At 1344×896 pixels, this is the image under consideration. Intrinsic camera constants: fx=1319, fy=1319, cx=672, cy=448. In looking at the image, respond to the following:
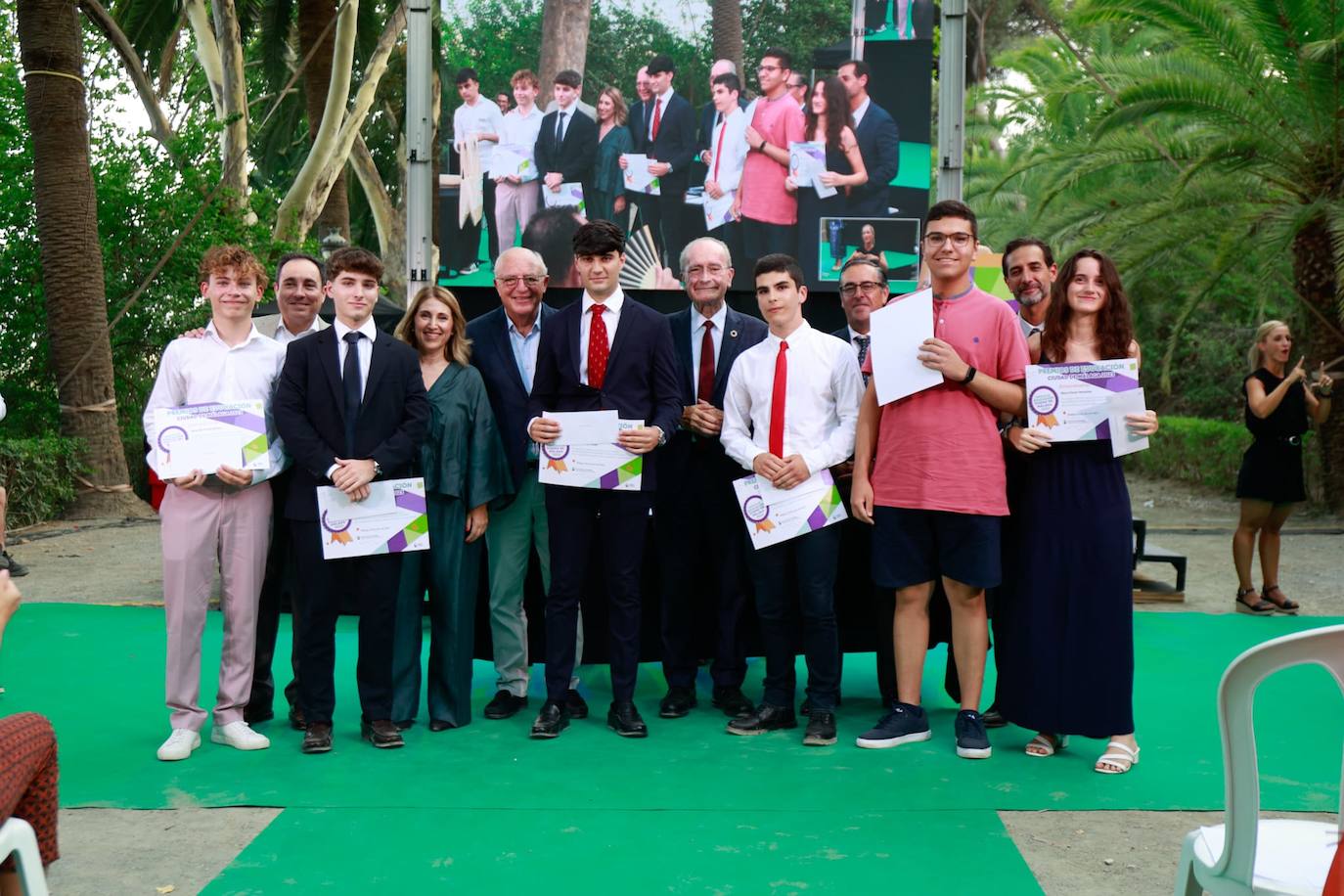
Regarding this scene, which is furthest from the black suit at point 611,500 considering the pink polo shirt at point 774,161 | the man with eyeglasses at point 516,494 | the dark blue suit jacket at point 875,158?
the dark blue suit jacket at point 875,158

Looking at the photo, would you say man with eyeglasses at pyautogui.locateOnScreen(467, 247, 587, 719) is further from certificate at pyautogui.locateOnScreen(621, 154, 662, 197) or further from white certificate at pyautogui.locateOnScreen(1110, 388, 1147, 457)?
white certificate at pyautogui.locateOnScreen(1110, 388, 1147, 457)

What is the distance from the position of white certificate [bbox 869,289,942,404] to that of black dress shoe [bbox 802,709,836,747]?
4.22 ft

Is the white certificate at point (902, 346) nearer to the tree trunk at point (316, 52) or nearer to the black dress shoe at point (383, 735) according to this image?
the black dress shoe at point (383, 735)

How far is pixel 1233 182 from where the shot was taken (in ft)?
48.8

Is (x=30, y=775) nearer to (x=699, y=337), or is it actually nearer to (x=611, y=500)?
(x=611, y=500)

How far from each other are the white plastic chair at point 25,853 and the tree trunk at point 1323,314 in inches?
562

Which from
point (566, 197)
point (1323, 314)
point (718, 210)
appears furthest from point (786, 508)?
point (1323, 314)

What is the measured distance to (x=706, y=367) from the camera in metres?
5.77

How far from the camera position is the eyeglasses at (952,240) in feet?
16.7

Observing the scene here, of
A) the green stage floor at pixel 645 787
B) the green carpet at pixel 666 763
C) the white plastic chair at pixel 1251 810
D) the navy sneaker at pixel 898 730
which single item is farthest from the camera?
the navy sneaker at pixel 898 730

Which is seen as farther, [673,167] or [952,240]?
[673,167]

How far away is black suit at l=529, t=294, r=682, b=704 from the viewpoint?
5.38m

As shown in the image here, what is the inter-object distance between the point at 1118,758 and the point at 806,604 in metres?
1.31

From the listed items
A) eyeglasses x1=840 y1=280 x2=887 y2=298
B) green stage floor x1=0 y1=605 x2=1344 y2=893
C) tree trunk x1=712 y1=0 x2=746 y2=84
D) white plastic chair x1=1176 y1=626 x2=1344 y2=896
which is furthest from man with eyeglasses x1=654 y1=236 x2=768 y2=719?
white plastic chair x1=1176 y1=626 x2=1344 y2=896
